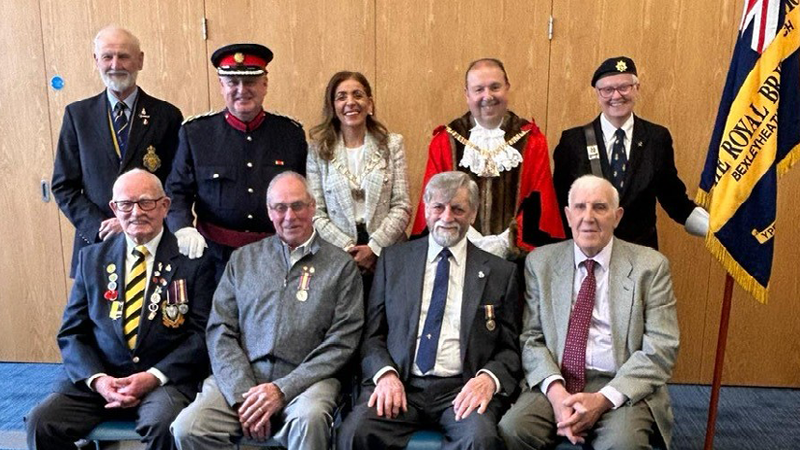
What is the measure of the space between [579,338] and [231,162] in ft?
5.33

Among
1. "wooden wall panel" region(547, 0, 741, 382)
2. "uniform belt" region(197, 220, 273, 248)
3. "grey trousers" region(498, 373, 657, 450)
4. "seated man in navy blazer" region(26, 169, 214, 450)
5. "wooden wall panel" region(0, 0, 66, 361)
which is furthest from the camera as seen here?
"wooden wall panel" region(0, 0, 66, 361)

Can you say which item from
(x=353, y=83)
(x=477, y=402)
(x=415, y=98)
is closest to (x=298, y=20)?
(x=415, y=98)

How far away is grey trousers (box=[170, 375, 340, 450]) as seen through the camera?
7.69 ft

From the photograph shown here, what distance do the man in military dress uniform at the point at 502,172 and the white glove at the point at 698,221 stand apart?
22.8 inches

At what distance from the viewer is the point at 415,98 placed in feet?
12.7

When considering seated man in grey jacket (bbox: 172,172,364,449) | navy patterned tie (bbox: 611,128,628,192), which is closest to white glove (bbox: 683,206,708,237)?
navy patterned tie (bbox: 611,128,628,192)

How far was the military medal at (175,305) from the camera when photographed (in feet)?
8.63

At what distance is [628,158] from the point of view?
3010mm

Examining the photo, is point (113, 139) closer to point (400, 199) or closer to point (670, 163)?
point (400, 199)

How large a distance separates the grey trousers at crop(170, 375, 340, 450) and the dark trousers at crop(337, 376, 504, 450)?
0.09m

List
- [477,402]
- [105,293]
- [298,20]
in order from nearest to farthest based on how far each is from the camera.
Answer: [477,402] < [105,293] < [298,20]

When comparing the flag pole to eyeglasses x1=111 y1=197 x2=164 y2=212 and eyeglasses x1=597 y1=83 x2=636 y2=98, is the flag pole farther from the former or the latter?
eyeglasses x1=111 y1=197 x2=164 y2=212

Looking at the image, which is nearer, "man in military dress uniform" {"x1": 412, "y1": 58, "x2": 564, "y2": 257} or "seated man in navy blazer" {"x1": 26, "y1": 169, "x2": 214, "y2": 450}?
"seated man in navy blazer" {"x1": 26, "y1": 169, "x2": 214, "y2": 450}

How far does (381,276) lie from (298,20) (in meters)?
1.88
